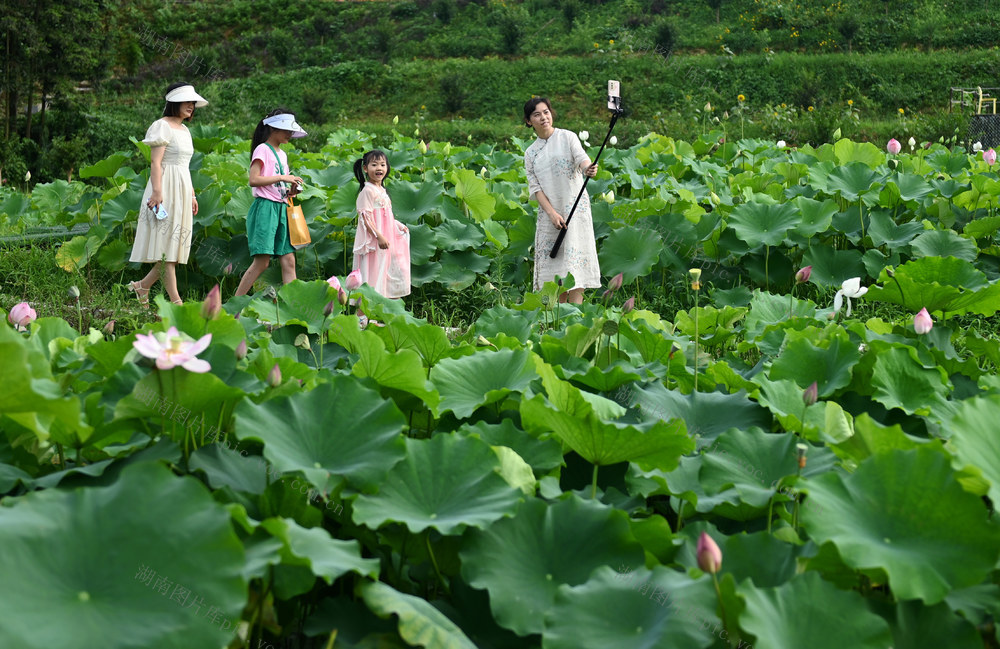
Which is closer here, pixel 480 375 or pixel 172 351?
pixel 172 351

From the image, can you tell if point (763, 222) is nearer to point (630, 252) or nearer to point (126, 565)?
point (630, 252)

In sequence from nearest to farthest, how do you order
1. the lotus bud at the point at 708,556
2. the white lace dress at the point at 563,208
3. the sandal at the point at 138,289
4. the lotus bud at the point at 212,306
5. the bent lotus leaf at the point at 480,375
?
the lotus bud at the point at 708,556 → the lotus bud at the point at 212,306 → the bent lotus leaf at the point at 480,375 → the white lace dress at the point at 563,208 → the sandal at the point at 138,289

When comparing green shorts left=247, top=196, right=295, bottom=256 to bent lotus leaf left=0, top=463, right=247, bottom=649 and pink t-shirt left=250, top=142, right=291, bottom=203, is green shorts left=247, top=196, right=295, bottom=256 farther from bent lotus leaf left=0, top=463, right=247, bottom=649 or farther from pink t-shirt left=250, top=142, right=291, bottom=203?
bent lotus leaf left=0, top=463, right=247, bottom=649

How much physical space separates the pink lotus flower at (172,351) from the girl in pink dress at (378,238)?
9.67 feet

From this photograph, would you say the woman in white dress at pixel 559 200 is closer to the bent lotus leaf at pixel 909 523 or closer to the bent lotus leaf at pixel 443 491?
the bent lotus leaf at pixel 443 491

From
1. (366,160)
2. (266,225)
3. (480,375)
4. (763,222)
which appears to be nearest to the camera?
(480,375)

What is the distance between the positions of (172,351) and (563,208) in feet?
11.3

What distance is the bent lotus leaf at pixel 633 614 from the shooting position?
111cm

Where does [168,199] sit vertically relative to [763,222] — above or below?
above

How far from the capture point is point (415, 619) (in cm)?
113

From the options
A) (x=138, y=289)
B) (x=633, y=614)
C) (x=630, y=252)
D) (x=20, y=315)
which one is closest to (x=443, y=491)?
(x=633, y=614)

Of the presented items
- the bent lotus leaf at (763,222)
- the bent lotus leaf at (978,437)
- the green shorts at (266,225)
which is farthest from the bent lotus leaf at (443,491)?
the green shorts at (266,225)

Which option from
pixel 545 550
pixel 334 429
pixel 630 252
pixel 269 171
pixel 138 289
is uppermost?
pixel 334 429

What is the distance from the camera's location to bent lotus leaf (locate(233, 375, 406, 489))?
1343mm
